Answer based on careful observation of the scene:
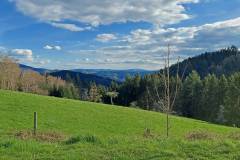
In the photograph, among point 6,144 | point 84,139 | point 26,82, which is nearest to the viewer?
point 6,144

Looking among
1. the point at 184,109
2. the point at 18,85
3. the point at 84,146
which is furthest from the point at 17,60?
the point at 84,146

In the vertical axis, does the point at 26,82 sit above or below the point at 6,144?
above

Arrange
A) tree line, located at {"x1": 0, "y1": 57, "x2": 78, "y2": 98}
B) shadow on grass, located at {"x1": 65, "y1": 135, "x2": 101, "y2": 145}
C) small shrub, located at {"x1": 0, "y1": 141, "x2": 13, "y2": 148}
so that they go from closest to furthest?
small shrub, located at {"x1": 0, "y1": 141, "x2": 13, "y2": 148} → shadow on grass, located at {"x1": 65, "y1": 135, "x2": 101, "y2": 145} → tree line, located at {"x1": 0, "y1": 57, "x2": 78, "y2": 98}

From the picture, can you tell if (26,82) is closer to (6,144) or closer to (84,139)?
(84,139)

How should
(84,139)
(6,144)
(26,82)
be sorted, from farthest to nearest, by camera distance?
(26,82), (84,139), (6,144)

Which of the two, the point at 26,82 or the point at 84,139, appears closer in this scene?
the point at 84,139

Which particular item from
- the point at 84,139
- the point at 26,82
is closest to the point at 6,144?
the point at 84,139

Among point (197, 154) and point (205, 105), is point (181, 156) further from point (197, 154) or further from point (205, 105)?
point (205, 105)

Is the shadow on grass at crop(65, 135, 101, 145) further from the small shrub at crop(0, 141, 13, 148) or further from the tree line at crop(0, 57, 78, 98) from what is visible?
the tree line at crop(0, 57, 78, 98)

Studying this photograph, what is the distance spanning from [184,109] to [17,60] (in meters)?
51.8

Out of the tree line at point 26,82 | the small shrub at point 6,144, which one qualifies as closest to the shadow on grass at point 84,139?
the small shrub at point 6,144

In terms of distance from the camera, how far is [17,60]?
11406cm

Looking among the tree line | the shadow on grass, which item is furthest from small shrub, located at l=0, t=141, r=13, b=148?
the tree line

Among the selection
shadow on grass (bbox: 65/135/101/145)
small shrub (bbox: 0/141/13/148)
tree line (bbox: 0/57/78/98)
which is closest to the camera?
small shrub (bbox: 0/141/13/148)
